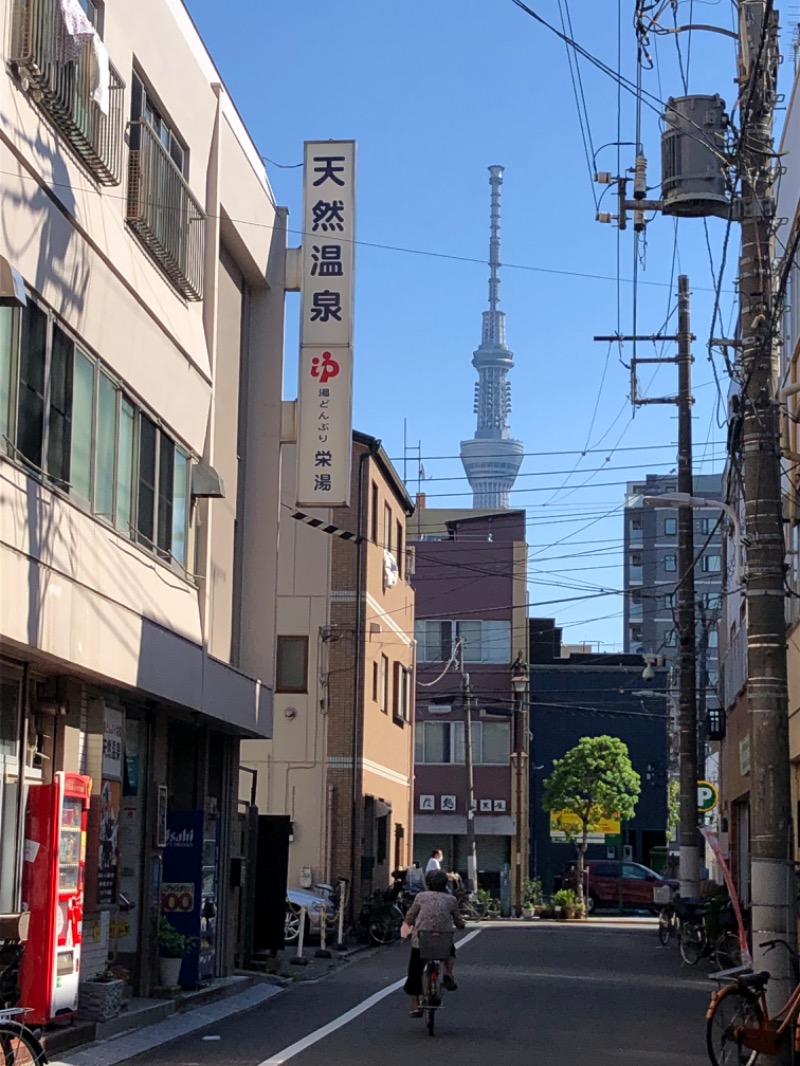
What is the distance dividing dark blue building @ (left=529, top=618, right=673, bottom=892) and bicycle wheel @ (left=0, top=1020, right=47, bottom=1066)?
57.0 m

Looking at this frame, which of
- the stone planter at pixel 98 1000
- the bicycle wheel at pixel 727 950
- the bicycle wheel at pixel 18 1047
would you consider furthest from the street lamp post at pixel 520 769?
the bicycle wheel at pixel 18 1047

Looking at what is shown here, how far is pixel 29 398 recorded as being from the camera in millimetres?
13344

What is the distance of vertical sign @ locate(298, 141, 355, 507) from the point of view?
2191cm

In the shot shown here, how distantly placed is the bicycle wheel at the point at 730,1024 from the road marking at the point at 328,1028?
369cm

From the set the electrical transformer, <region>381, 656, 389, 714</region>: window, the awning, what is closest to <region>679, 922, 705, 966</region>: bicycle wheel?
<region>381, 656, 389, 714</region>: window

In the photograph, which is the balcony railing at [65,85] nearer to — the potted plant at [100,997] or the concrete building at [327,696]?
the potted plant at [100,997]

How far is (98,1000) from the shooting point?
14.9 m

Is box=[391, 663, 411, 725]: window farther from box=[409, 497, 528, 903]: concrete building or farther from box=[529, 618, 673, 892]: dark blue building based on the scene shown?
box=[529, 618, 673, 892]: dark blue building

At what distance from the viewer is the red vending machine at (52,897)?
1335cm

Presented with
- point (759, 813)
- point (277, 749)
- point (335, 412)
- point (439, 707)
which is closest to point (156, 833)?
point (335, 412)

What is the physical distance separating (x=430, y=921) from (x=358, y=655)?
19.7m

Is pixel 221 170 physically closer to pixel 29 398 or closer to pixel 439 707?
pixel 29 398

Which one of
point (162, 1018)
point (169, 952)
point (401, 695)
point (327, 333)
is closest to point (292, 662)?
point (401, 695)

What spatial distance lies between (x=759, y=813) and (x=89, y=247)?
26.8 ft
